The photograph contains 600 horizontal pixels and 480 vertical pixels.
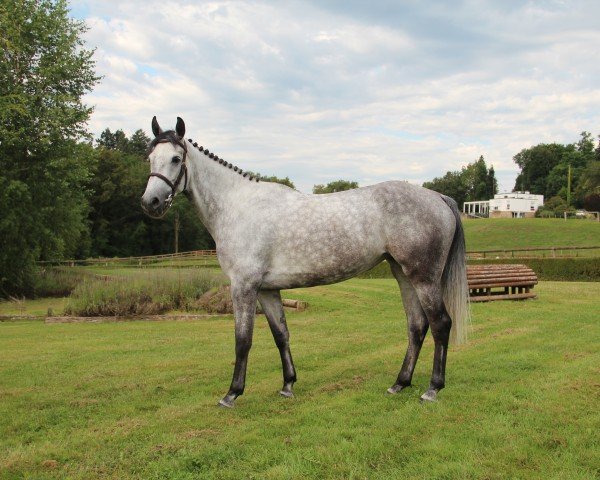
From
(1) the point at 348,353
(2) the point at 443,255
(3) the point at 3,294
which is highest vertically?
(2) the point at 443,255

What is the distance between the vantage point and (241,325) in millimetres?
5512

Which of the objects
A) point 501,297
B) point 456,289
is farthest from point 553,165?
point 456,289

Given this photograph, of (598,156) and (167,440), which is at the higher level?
(598,156)

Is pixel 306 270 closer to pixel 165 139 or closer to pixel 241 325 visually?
pixel 241 325

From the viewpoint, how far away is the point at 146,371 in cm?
726

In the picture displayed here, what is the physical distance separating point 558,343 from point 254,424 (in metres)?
5.85

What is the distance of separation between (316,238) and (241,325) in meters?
1.25

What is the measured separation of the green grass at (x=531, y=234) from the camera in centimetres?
5300

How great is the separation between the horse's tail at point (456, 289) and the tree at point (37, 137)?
74.1 ft

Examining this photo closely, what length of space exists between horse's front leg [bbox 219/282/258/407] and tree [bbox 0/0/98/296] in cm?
2149

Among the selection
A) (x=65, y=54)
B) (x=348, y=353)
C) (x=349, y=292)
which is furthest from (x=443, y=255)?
(x=65, y=54)

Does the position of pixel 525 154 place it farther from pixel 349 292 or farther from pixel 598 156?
pixel 349 292

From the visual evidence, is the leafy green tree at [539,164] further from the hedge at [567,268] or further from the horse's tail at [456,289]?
the horse's tail at [456,289]

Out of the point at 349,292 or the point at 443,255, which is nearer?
the point at 443,255
